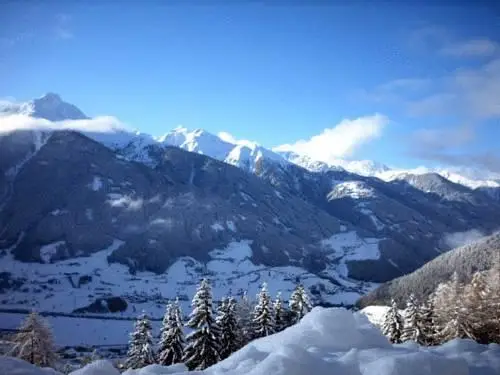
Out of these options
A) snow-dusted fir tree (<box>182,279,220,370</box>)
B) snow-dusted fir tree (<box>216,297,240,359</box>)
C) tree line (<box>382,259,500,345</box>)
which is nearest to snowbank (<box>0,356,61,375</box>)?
snow-dusted fir tree (<box>182,279,220,370</box>)

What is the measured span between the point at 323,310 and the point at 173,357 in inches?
1161

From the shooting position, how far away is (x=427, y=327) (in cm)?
4838

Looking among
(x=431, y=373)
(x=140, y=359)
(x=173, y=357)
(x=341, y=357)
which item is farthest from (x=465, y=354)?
(x=140, y=359)

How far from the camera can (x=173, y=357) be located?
41.0 metres

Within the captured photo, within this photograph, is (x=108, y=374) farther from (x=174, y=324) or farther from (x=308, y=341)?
(x=174, y=324)

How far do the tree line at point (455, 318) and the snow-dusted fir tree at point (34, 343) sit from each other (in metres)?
35.3

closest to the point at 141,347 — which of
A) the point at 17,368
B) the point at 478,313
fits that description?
the point at 17,368

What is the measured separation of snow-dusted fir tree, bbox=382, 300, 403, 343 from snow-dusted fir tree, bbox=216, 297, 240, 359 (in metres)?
17.8

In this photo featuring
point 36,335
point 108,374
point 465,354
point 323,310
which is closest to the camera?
point 108,374

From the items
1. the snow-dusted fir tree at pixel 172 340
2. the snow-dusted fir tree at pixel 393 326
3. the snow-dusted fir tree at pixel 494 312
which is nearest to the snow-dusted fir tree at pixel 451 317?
the snow-dusted fir tree at pixel 494 312

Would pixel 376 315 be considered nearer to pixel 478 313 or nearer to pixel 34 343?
pixel 478 313

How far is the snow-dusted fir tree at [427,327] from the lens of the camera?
155 feet

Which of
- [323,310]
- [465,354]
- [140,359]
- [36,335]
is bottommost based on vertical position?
[140,359]

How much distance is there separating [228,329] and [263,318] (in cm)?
506
